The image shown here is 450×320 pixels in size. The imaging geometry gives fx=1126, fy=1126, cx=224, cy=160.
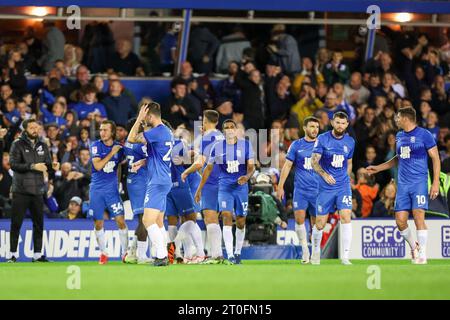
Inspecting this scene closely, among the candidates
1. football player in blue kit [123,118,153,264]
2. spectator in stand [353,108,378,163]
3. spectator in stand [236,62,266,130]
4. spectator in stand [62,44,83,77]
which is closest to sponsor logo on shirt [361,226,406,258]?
spectator in stand [353,108,378,163]

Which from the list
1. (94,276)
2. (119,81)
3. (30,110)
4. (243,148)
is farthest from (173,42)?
(94,276)

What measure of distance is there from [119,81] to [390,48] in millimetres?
6818

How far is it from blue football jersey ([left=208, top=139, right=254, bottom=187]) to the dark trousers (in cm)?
317

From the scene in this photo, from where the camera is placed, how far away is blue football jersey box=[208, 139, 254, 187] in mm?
17391

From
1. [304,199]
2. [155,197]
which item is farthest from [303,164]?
[155,197]

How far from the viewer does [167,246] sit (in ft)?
58.5

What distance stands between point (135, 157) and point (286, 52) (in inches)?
344

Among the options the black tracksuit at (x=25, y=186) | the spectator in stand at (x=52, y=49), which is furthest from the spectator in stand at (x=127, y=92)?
the black tracksuit at (x=25, y=186)

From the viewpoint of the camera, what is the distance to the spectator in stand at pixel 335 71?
25391 mm

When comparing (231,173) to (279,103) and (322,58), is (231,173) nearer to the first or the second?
(279,103)

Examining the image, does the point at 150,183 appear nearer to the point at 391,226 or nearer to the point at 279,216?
the point at 279,216

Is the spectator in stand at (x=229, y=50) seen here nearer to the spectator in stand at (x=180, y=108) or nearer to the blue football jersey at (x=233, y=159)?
the spectator in stand at (x=180, y=108)

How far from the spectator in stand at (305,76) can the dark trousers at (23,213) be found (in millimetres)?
8273

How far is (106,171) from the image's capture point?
17.9 metres
